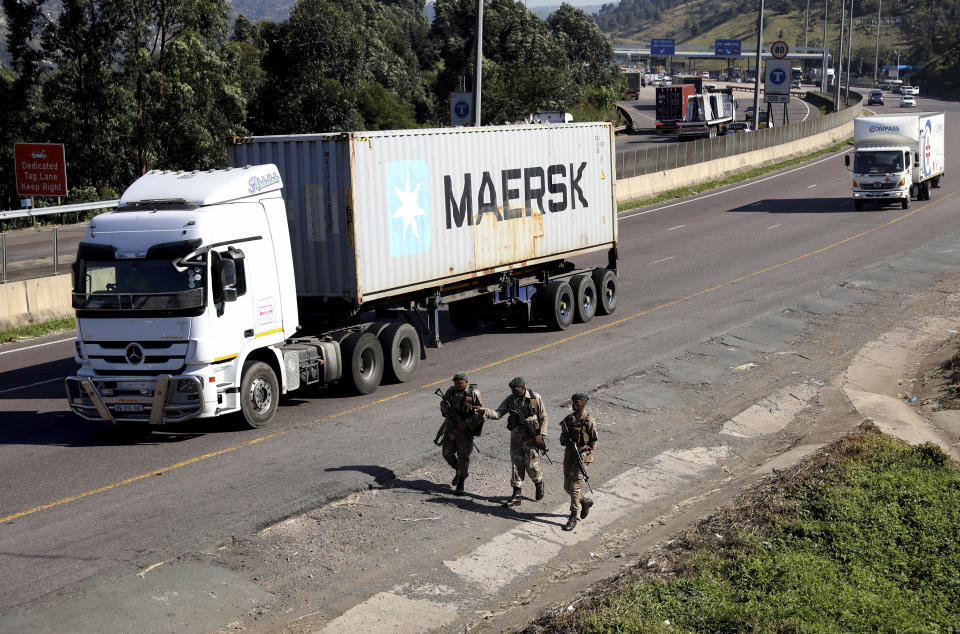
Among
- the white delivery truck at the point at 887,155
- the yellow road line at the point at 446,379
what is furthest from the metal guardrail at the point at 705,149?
the yellow road line at the point at 446,379

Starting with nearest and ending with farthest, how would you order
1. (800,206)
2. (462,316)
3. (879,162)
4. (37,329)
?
(462,316) → (37,329) → (879,162) → (800,206)

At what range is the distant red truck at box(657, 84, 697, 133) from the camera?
83688mm

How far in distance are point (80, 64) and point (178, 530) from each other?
44.6 m

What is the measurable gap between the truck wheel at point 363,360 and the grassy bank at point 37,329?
385 inches

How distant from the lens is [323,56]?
A: 5656cm

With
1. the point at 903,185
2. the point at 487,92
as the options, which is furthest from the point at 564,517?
the point at 487,92

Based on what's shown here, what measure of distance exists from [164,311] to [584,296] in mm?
11620

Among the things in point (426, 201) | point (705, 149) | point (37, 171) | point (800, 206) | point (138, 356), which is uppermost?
point (37, 171)

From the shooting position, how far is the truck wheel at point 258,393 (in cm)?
1527

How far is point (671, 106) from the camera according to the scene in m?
85.3

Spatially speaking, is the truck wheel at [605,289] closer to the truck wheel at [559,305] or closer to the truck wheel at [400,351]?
the truck wheel at [559,305]

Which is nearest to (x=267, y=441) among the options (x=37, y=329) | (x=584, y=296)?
(x=584, y=296)

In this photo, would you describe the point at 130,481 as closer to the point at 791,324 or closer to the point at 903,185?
the point at 791,324

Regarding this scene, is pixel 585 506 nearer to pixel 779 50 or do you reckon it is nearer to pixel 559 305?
pixel 559 305
